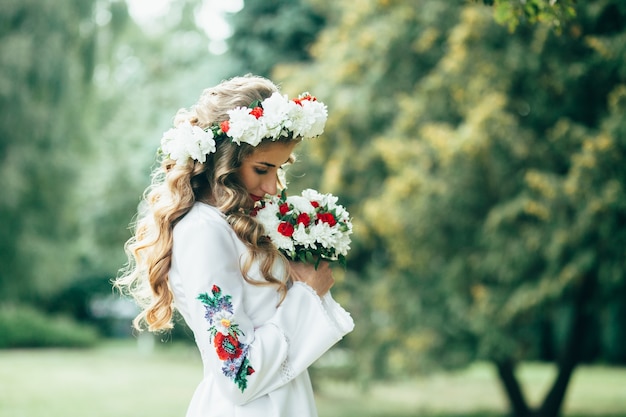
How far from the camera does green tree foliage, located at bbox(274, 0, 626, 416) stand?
7621 mm

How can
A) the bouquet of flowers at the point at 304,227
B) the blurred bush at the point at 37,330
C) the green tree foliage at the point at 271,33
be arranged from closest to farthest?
the bouquet of flowers at the point at 304,227, the green tree foliage at the point at 271,33, the blurred bush at the point at 37,330

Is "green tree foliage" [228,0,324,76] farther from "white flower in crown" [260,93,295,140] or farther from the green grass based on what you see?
"white flower in crown" [260,93,295,140]

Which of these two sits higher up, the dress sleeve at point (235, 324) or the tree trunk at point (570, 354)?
the tree trunk at point (570, 354)

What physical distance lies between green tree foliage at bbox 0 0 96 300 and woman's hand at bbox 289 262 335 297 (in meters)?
13.0

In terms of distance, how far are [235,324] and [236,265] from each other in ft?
0.62

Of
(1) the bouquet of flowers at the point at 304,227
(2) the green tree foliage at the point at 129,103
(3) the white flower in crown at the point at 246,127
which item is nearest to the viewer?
(3) the white flower in crown at the point at 246,127

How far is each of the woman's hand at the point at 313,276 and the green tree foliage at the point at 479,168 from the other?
5264 millimetres

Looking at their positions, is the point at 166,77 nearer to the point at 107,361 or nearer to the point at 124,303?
the point at 124,303

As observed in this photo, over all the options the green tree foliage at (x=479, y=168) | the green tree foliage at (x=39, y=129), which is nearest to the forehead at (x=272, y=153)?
the green tree foliage at (x=479, y=168)

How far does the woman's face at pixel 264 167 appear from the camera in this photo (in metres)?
2.55

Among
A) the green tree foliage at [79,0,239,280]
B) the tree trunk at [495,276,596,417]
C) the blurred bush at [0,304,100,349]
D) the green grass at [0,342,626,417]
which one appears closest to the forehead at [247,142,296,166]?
the tree trunk at [495,276,596,417]

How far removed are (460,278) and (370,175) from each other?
7.02ft

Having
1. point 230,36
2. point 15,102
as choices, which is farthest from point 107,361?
point 230,36

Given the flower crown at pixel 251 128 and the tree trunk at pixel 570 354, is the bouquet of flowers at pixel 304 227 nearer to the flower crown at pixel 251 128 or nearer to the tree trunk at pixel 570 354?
the flower crown at pixel 251 128
